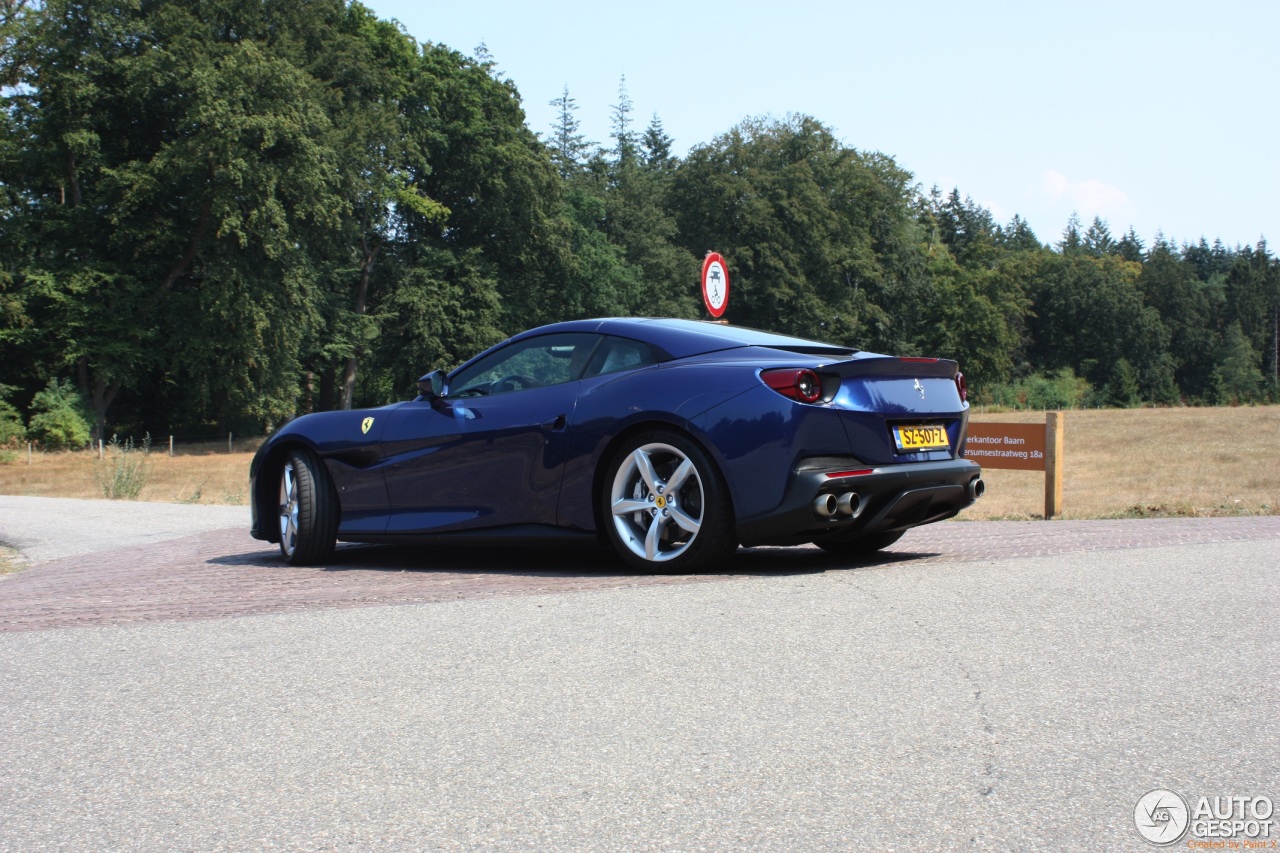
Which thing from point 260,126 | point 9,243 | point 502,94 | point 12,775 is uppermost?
point 502,94

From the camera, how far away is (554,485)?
21.9ft

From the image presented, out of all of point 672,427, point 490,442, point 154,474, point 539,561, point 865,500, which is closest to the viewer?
point 865,500

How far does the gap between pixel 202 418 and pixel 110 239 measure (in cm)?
1363

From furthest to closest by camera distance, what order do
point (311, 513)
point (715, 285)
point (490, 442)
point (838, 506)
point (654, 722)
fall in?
point (715, 285)
point (311, 513)
point (490, 442)
point (838, 506)
point (654, 722)

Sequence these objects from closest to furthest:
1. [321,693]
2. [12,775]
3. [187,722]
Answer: [12,775]
[187,722]
[321,693]

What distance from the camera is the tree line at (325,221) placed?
1697 inches

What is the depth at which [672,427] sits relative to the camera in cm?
625

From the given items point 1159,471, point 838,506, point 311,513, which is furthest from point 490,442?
point 1159,471

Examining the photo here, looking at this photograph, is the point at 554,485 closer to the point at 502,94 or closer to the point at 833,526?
the point at 833,526

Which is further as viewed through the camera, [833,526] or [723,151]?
[723,151]

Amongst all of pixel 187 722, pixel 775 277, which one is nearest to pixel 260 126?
pixel 775 277

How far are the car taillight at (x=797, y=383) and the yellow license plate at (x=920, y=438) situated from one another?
22.1 inches

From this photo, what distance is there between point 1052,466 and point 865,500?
6878 mm

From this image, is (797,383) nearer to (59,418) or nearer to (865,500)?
(865,500)
